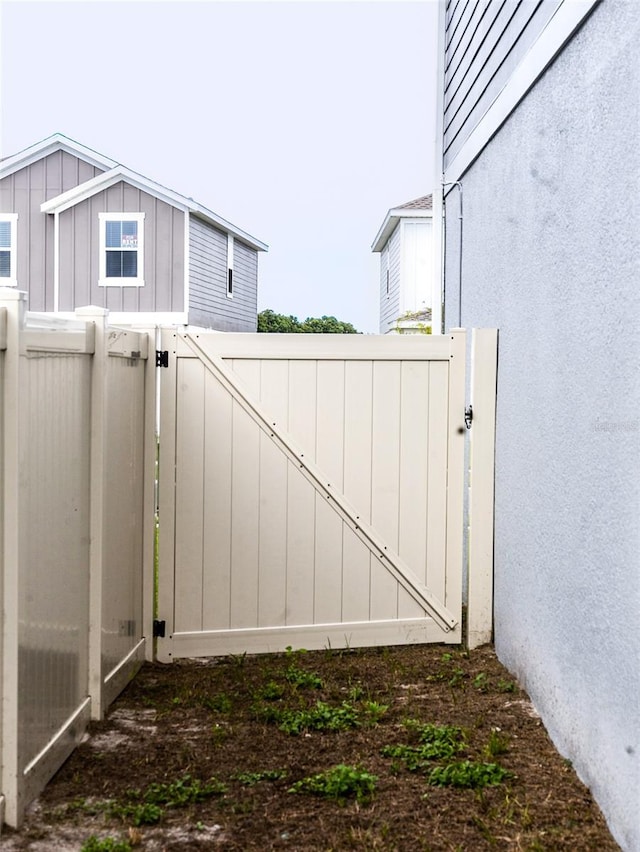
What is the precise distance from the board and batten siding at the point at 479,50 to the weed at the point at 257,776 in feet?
11.1

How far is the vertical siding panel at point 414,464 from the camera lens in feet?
18.1

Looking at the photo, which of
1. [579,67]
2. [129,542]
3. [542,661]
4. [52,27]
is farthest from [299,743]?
[52,27]

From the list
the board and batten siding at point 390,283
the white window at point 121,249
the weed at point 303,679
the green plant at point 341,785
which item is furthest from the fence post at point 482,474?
the board and batten siding at point 390,283

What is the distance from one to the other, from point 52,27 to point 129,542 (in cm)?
2363

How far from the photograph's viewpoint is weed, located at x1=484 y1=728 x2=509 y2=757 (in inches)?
156

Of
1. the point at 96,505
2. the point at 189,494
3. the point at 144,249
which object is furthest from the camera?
the point at 144,249

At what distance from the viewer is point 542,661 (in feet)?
14.4

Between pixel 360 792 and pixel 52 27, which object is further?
pixel 52 27

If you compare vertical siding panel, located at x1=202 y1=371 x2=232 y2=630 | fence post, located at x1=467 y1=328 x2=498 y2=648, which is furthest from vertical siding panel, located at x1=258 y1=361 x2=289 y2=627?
fence post, located at x1=467 y1=328 x2=498 y2=648

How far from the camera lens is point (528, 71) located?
4.73 m

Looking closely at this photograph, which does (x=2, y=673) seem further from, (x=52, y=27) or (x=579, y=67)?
(x=52, y=27)

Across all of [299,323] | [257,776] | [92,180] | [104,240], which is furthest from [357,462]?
[299,323]

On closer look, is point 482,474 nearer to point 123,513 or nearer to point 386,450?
point 386,450

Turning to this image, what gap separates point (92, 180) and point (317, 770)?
1867 centimetres
